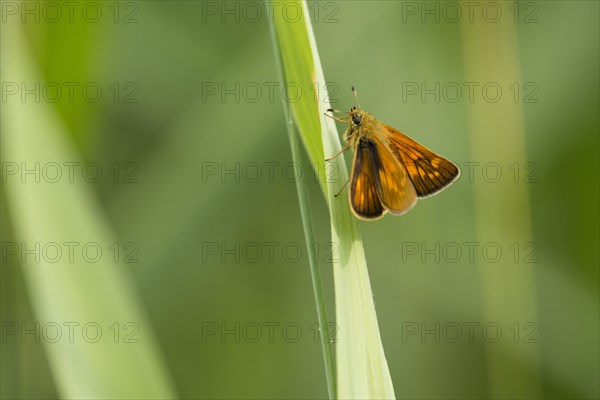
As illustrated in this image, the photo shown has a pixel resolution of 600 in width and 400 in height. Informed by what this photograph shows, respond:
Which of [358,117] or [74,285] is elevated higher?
[358,117]

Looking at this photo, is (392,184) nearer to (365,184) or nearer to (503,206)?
(365,184)

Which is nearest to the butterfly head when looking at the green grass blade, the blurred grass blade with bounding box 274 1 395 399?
the blurred grass blade with bounding box 274 1 395 399

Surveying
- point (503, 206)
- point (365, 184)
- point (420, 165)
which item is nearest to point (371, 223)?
point (503, 206)

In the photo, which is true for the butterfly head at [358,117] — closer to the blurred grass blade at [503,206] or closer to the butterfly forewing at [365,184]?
the butterfly forewing at [365,184]

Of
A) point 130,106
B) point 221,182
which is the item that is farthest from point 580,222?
point 130,106

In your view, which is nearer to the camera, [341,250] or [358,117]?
[341,250]

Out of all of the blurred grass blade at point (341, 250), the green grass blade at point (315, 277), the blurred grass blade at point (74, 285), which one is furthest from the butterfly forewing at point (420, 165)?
the blurred grass blade at point (74, 285)
